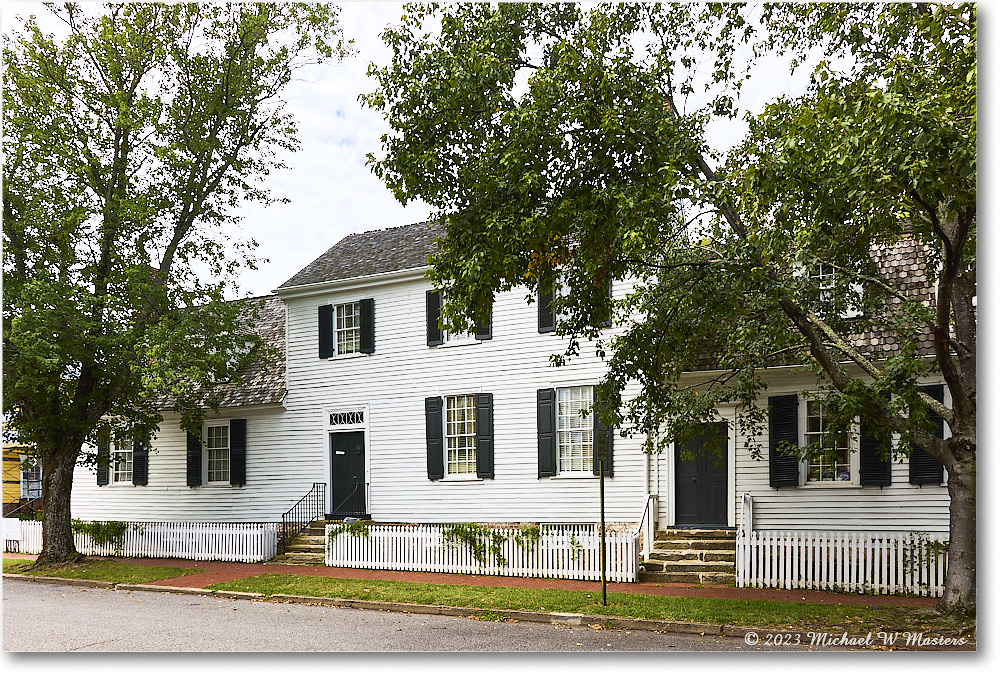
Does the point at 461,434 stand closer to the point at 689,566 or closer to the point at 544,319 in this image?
the point at 544,319

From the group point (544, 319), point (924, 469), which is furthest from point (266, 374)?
point (924, 469)

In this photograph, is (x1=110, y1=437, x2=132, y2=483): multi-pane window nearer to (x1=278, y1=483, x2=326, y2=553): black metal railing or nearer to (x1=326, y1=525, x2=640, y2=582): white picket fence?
(x1=278, y1=483, x2=326, y2=553): black metal railing

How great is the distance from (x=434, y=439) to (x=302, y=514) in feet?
8.30

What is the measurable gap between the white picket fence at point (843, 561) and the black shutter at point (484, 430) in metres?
4.20

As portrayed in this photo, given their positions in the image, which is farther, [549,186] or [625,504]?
[625,504]

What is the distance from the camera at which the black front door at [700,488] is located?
1230 centimetres

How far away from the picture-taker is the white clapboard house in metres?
11.7

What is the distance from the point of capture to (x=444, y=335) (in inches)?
547

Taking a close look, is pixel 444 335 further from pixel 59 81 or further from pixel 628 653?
pixel 628 653

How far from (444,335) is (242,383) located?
359cm

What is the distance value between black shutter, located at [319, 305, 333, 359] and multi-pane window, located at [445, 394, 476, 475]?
2.34 m

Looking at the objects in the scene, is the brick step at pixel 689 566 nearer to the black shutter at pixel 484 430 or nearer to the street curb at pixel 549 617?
the street curb at pixel 549 617

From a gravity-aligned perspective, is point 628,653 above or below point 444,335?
below

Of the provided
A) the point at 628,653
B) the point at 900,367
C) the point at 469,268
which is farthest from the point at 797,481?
the point at 469,268
